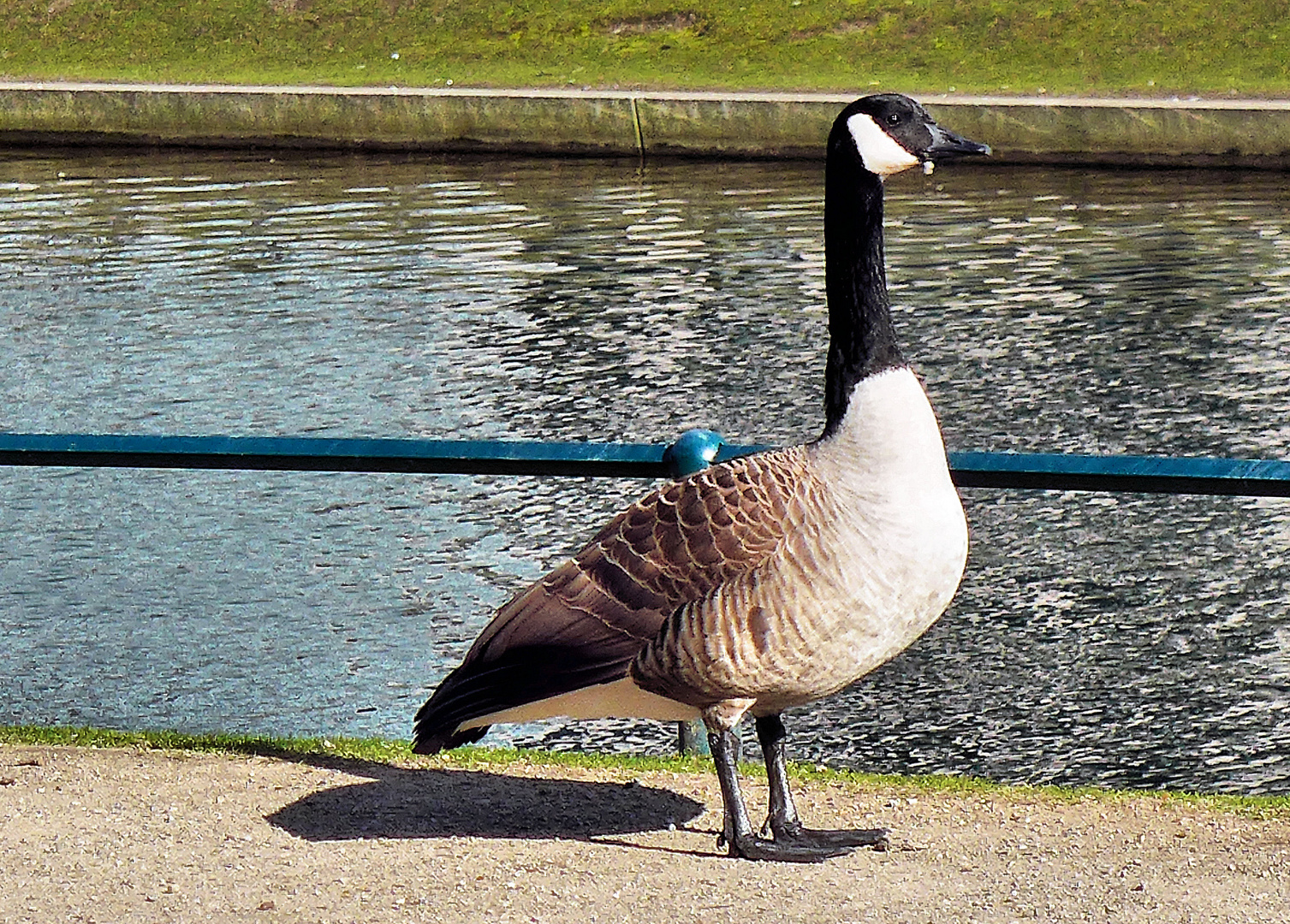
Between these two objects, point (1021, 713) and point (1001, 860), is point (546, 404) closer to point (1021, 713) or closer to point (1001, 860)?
point (1021, 713)

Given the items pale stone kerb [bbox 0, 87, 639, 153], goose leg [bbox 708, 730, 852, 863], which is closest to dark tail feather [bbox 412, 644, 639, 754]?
goose leg [bbox 708, 730, 852, 863]

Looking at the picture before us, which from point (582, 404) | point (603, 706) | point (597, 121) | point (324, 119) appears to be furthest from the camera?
point (324, 119)

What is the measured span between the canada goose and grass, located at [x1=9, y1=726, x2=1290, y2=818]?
0.58 meters

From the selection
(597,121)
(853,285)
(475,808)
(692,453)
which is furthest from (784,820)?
(597,121)

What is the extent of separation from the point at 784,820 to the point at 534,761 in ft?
3.26

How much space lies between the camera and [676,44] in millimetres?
24109

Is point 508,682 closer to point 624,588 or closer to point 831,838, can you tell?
point 624,588

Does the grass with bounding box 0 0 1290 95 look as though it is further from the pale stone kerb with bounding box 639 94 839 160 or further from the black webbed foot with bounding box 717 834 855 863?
the black webbed foot with bounding box 717 834 855 863

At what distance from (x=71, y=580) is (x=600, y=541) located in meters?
5.56

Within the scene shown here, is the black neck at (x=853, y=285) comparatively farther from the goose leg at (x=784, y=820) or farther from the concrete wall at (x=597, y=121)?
the concrete wall at (x=597, y=121)

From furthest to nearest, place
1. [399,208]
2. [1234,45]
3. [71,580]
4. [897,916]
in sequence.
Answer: [1234,45], [399,208], [71,580], [897,916]

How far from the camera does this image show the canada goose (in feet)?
13.3

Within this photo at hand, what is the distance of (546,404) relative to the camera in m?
12.1

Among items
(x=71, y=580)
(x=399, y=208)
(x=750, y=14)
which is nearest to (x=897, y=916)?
(x=71, y=580)
